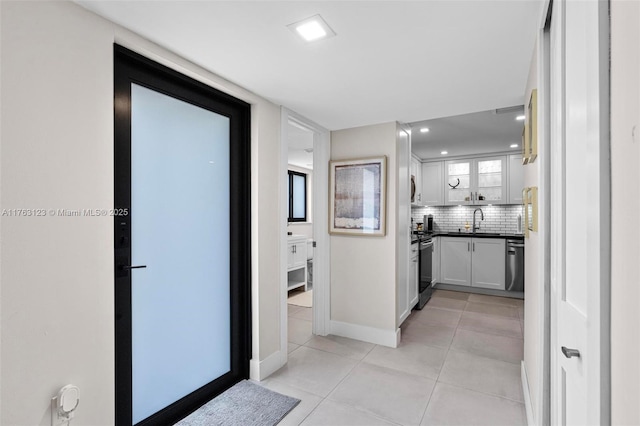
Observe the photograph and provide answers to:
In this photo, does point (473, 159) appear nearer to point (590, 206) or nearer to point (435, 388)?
point (435, 388)

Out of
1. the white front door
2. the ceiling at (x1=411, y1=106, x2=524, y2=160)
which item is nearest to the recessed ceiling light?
the white front door

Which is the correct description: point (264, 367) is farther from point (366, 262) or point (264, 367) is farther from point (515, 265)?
point (515, 265)

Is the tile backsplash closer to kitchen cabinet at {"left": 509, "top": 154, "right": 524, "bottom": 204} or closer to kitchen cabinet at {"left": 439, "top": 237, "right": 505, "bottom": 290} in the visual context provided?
kitchen cabinet at {"left": 509, "top": 154, "right": 524, "bottom": 204}

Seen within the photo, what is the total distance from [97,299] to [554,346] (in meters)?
2.16

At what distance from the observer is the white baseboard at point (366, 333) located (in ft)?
10.8

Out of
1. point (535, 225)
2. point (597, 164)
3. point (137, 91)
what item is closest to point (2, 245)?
point (137, 91)

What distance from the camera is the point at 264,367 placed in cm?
261

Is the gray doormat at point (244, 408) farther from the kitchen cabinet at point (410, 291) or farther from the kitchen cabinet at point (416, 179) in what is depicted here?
the kitchen cabinet at point (416, 179)

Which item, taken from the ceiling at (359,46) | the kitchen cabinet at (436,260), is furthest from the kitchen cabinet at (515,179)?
the ceiling at (359,46)

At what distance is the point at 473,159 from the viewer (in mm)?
5746

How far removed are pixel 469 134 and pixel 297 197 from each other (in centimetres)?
342

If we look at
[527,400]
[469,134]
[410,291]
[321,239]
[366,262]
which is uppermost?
[469,134]

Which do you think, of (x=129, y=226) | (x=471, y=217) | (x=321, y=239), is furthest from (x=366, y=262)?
(x=471, y=217)

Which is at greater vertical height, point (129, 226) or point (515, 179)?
point (515, 179)
